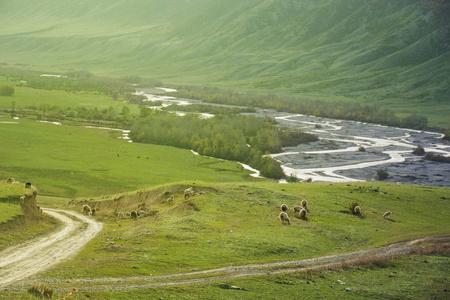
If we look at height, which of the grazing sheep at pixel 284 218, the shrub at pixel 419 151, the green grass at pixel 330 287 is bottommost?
the green grass at pixel 330 287

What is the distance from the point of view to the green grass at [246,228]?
28.8 m

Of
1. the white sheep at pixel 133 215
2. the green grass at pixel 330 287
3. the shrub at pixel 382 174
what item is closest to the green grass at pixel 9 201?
the white sheep at pixel 133 215

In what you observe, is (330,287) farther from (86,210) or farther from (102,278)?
(86,210)

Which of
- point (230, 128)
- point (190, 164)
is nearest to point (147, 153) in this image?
point (190, 164)

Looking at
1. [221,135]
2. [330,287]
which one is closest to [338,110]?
[221,135]

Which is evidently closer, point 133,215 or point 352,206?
point 133,215

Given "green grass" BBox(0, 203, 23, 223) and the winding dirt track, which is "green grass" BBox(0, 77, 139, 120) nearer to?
"green grass" BBox(0, 203, 23, 223)

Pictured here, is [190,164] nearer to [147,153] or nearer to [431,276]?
[147,153]

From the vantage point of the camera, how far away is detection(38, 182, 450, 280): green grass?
94.5 feet

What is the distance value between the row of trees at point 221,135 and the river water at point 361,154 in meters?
4.55

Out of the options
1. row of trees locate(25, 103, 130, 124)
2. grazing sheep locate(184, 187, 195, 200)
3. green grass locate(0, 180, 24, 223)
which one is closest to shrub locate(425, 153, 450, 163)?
grazing sheep locate(184, 187, 195, 200)

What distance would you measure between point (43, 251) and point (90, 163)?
56.9 metres

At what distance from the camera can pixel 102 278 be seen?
24.9m

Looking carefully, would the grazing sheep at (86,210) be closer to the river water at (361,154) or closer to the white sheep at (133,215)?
the white sheep at (133,215)
